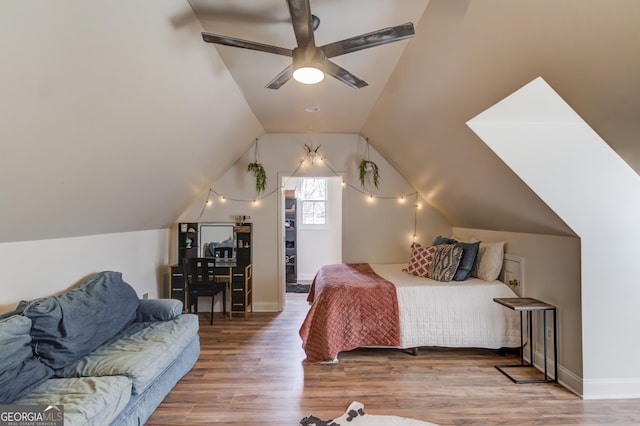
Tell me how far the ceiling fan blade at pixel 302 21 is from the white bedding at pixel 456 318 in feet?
8.00

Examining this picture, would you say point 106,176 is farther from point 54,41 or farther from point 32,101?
point 54,41

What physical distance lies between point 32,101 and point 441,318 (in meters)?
3.50

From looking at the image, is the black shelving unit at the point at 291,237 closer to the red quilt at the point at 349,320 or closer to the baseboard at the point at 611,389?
the red quilt at the point at 349,320

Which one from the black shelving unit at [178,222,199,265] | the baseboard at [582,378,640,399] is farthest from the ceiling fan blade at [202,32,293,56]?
the black shelving unit at [178,222,199,265]

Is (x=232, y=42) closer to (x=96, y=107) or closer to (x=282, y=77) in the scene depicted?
(x=282, y=77)

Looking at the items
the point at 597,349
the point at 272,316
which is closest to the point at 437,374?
the point at 597,349

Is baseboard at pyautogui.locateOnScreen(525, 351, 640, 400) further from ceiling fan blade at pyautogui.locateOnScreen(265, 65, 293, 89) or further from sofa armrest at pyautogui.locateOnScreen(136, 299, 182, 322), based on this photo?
sofa armrest at pyautogui.locateOnScreen(136, 299, 182, 322)

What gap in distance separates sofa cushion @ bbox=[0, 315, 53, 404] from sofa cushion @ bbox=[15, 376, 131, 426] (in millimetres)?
53

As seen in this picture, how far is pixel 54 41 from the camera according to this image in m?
1.50

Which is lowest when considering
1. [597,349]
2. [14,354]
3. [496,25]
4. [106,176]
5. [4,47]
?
[597,349]

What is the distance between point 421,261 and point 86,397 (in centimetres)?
329

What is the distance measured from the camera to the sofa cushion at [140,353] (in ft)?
6.86

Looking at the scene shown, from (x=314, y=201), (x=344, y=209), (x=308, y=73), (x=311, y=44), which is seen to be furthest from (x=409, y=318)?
(x=314, y=201)

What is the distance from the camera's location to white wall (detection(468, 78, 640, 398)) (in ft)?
8.42
